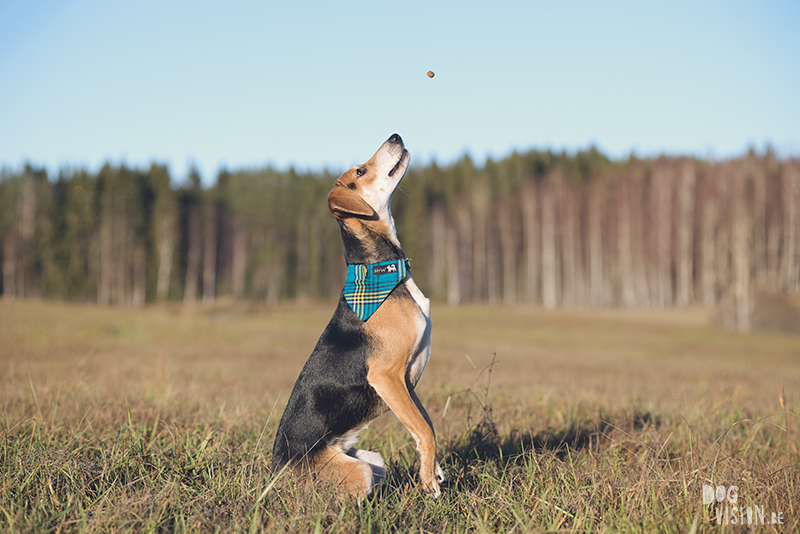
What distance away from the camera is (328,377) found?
3271mm

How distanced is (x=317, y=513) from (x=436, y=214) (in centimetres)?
5372

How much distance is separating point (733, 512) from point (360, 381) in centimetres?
220

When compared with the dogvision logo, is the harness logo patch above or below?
above

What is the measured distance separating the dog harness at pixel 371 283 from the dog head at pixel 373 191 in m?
0.23

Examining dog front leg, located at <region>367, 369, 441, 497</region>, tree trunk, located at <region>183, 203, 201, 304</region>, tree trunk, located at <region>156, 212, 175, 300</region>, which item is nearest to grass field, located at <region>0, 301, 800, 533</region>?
dog front leg, located at <region>367, 369, 441, 497</region>

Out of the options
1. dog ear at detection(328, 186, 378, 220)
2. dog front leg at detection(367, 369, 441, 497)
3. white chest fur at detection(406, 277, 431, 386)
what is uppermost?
dog ear at detection(328, 186, 378, 220)

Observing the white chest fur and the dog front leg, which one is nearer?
the dog front leg

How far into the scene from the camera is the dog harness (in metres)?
3.32

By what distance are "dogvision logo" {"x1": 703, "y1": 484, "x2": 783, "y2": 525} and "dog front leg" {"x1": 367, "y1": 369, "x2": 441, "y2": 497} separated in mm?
1549

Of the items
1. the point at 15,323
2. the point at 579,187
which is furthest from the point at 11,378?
the point at 579,187

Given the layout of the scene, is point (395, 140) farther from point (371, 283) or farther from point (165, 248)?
point (165, 248)

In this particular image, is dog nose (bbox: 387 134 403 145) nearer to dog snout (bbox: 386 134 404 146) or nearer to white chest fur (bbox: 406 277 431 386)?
dog snout (bbox: 386 134 404 146)

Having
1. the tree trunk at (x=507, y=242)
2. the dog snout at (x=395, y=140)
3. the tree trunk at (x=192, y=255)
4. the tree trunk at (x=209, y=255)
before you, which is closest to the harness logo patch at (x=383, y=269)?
the dog snout at (x=395, y=140)

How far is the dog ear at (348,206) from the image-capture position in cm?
348
